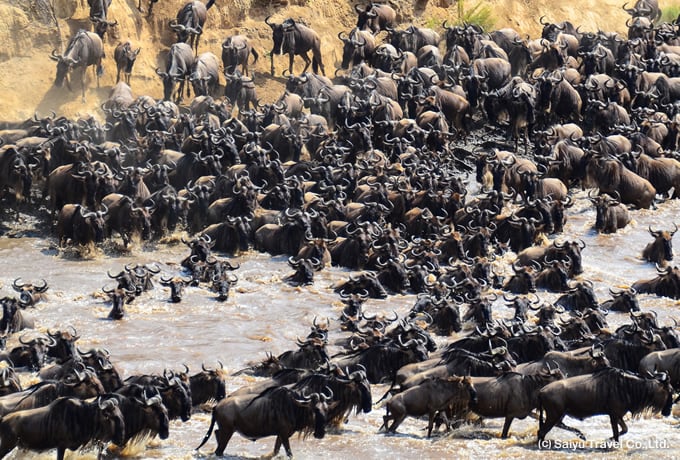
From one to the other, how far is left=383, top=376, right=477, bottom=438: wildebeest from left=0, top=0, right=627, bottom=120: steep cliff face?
16.8 meters

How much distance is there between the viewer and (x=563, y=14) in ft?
139

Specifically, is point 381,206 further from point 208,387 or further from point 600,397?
point 600,397

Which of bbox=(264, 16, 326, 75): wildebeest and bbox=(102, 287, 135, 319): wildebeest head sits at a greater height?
bbox=(264, 16, 326, 75): wildebeest

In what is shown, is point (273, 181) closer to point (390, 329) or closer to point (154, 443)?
point (390, 329)

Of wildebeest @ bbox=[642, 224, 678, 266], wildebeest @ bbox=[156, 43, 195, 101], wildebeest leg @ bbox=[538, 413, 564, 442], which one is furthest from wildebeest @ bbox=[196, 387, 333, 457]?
wildebeest @ bbox=[156, 43, 195, 101]

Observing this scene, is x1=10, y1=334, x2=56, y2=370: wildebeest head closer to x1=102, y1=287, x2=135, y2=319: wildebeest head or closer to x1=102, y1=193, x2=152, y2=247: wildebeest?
x1=102, y1=287, x2=135, y2=319: wildebeest head

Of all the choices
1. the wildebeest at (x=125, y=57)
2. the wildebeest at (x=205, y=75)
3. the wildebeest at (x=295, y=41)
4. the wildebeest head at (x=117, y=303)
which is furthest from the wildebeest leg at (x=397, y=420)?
the wildebeest at (x=295, y=41)

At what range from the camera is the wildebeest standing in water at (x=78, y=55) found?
101ft

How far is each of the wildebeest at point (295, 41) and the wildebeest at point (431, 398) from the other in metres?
19.0

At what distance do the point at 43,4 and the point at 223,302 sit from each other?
1283 cm

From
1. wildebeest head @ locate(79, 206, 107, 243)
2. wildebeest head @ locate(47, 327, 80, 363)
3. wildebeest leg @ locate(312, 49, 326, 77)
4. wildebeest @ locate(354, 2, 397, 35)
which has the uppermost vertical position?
wildebeest @ locate(354, 2, 397, 35)

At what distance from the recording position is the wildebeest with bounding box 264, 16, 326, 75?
34.1 m

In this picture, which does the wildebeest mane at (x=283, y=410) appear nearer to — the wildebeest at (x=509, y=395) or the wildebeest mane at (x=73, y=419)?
the wildebeest mane at (x=73, y=419)

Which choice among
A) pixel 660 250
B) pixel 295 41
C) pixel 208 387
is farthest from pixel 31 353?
pixel 295 41
